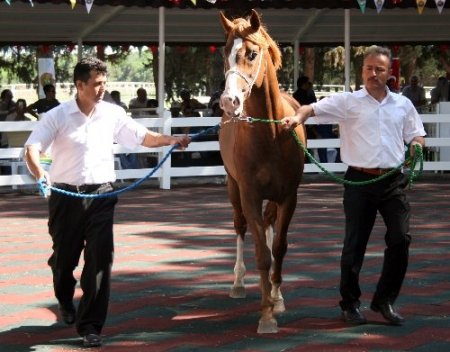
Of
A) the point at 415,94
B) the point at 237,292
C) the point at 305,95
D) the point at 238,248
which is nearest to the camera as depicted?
the point at 237,292

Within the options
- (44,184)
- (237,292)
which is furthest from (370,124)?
(44,184)

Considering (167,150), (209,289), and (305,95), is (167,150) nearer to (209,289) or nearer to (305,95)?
(305,95)

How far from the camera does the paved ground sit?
7.49 metres

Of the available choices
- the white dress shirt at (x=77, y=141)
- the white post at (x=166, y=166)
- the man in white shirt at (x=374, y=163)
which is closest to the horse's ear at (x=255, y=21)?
the man in white shirt at (x=374, y=163)

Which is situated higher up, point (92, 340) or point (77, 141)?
point (77, 141)

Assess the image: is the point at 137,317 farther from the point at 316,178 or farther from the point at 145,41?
the point at 145,41

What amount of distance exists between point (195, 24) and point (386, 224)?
17.5 m

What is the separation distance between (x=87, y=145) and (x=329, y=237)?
5.73m

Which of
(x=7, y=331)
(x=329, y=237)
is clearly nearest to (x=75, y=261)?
(x=7, y=331)

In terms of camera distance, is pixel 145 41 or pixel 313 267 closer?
pixel 313 267

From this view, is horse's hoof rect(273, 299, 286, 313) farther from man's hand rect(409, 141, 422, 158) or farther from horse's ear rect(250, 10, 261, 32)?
horse's ear rect(250, 10, 261, 32)

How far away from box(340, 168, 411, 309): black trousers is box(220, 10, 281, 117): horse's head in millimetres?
1025

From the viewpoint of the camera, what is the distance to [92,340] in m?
7.30

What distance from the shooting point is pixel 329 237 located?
1273 centimetres
